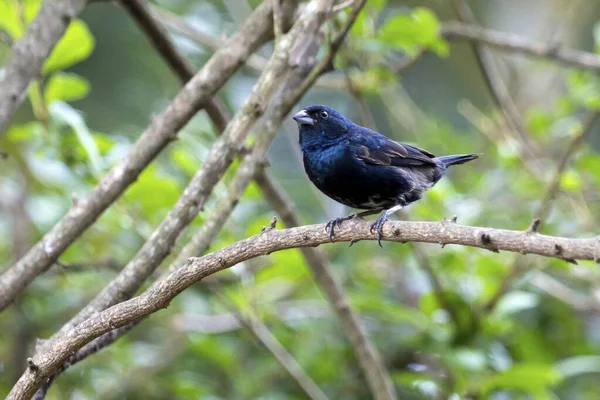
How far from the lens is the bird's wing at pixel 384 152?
3.88 meters

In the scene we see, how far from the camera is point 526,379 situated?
370cm

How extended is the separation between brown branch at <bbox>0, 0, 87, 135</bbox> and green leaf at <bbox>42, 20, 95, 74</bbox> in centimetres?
12

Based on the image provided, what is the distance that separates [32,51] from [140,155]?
0.76 m

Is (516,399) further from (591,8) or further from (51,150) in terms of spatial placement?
(591,8)

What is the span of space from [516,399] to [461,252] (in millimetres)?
937

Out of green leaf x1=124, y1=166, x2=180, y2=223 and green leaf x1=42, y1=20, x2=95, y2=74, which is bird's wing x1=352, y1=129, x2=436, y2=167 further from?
green leaf x1=42, y1=20, x2=95, y2=74

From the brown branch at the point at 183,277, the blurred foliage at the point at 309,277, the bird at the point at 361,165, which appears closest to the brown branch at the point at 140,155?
the blurred foliage at the point at 309,277

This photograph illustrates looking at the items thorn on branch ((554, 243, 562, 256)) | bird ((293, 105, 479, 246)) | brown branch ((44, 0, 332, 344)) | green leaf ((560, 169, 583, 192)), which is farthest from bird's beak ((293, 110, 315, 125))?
thorn on branch ((554, 243, 562, 256))

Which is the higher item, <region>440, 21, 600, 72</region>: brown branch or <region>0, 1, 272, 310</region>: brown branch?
<region>440, 21, 600, 72</region>: brown branch

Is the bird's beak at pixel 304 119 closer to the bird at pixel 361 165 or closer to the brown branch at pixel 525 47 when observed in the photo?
the bird at pixel 361 165

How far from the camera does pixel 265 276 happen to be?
179 inches

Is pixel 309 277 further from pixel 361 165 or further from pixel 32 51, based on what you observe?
pixel 32 51

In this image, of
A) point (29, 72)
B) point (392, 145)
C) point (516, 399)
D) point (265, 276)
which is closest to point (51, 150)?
point (29, 72)

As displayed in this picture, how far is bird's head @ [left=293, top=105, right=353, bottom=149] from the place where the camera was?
4.01m
